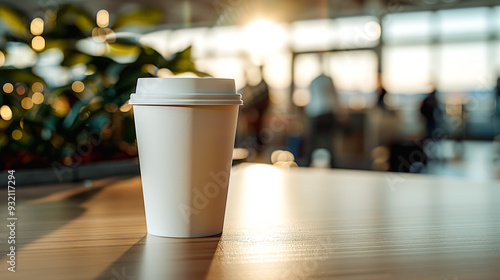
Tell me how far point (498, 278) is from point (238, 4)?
23.2 feet

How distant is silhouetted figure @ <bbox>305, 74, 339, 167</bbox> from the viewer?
Result: 5.68 metres

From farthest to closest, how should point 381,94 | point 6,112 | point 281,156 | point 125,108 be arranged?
point 381,94
point 281,156
point 125,108
point 6,112

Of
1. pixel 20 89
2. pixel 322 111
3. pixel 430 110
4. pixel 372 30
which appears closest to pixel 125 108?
pixel 20 89

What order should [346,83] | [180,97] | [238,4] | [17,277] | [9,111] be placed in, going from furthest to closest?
1. [346,83]
2. [238,4]
3. [9,111]
4. [180,97]
5. [17,277]

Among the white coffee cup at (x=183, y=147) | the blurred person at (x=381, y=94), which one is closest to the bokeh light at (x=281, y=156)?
the blurred person at (x=381, y=94)

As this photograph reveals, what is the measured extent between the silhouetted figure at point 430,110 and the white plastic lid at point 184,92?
5.70 metres

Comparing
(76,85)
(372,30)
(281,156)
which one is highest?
(372,30)

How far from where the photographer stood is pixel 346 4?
751 centimetres

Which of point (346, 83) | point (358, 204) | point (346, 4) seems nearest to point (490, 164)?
point (346, 83)

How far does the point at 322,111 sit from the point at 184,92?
17.5 ft

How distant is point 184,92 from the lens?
1.56 ft

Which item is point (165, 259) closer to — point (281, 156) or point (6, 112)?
point (6, 112)

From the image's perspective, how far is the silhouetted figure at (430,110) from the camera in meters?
5.73

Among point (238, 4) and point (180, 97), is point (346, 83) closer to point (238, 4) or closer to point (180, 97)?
point (238, 4)
